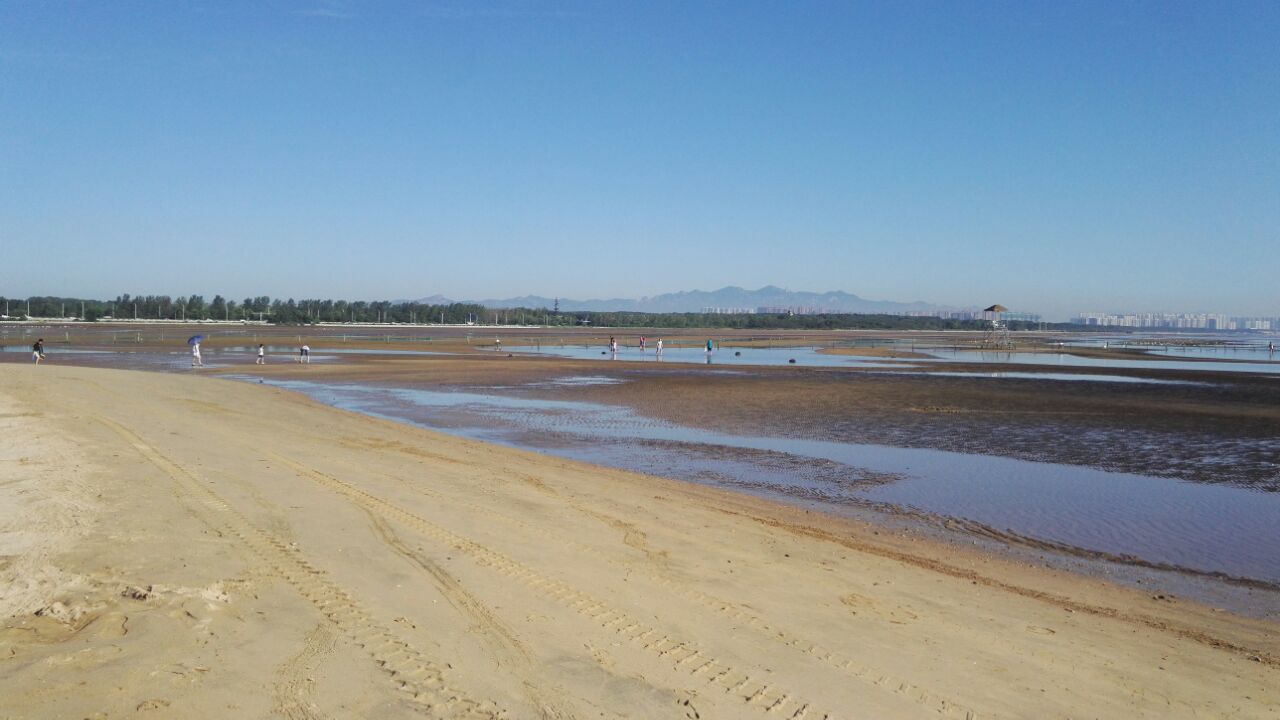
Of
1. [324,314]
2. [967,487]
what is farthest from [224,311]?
[967,487]

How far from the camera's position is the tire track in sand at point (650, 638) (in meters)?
4.48

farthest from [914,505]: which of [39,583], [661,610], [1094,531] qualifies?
[39,583]

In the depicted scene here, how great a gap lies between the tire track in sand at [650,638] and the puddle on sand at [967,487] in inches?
244

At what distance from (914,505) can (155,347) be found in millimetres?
60805

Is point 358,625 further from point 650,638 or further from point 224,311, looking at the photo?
point 224,311

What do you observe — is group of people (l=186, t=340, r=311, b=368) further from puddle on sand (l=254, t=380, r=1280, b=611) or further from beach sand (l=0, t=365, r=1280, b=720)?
beach sand (l=0, t=365, r=1280, b=720)

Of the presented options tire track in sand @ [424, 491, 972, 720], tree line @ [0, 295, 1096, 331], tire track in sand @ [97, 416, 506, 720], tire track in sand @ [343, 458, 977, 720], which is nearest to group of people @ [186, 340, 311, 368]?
tire track in sand @ [343, 458, 977, 720]

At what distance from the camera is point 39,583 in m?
5.25

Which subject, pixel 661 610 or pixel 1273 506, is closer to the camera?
pixel 661 610

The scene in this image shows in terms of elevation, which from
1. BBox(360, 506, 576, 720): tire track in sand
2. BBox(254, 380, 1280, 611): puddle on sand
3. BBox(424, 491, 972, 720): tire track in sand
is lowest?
BBox(254, 380, 1280, 611): puddle on sand

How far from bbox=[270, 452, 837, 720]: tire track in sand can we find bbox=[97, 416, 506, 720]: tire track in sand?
1.29m

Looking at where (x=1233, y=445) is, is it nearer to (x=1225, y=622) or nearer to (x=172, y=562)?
(x=1225, y=622)

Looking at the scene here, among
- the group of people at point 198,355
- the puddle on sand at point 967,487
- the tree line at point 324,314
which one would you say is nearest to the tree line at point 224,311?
the tree line at point 324,314

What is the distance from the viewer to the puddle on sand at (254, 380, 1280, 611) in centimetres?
997
